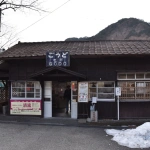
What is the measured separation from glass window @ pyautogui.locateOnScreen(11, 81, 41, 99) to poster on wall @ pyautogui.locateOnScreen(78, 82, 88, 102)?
2678mm

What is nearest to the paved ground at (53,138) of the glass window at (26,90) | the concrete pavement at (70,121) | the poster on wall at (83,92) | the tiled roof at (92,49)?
the concrete pavement at (70,121)

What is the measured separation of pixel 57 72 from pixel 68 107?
119 inches

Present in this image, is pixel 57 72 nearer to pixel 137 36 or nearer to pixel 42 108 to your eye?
pixel 42 108

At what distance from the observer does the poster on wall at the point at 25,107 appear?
44.1 ft

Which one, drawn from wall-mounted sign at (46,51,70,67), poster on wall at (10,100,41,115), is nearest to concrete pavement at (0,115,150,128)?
poster on wall at (10,100,41,115)

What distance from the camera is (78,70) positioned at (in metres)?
13.0

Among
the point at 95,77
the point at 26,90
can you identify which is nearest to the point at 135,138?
the point at 95,77

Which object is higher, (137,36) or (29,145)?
(137,36)

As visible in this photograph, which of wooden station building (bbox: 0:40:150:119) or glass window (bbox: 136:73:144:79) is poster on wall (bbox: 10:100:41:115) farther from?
glass window (bbox: 136:73:144:79)

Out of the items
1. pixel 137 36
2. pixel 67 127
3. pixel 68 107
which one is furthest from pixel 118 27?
pixel 67 127

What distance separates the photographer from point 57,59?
12680mm

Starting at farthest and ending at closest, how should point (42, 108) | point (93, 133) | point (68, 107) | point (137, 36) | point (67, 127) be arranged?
point (137, 36) → point (68, 107) → point (42, 108) → point (67, 127) → point (93, 133)

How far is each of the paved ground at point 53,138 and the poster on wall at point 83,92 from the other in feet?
6.63

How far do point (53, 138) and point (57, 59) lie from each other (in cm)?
A: 518
